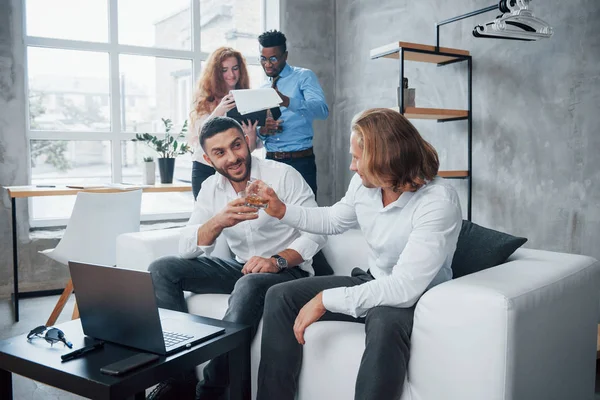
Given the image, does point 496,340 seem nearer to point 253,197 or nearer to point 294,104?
point 253,197

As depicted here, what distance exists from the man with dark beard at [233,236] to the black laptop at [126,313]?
433 mm

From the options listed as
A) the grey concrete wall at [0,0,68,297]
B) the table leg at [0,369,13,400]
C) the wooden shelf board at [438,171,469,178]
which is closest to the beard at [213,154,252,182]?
the table leg at [0,369,13,400]

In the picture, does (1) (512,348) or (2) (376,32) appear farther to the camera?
(2) (376,32)

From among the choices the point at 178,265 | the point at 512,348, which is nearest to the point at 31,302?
the point at 178,265

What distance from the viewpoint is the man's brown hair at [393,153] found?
1.62m

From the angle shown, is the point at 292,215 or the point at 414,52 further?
the point at 414,52

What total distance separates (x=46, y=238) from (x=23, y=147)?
2.14 ft

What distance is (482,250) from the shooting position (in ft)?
6.09

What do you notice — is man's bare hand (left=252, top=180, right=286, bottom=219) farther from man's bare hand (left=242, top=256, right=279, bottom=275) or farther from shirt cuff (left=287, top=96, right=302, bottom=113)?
shirt cuff (left=287, top=96, right=302, bottom=113)

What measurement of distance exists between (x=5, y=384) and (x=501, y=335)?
1305 millimetres

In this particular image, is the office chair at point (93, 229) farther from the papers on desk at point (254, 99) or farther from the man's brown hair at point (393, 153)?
the man's brown hair at point (393, 153)

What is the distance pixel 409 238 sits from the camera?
1580 mm

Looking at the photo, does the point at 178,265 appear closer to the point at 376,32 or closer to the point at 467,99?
the point at 467,99

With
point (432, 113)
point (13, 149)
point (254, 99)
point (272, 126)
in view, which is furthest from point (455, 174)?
point (13, 149)
